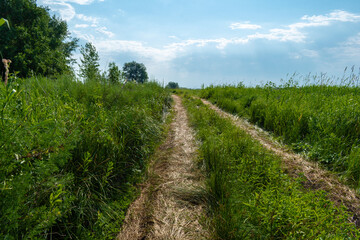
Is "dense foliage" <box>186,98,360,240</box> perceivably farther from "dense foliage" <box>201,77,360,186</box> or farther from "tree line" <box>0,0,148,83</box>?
"tree line" <box>0,0,148,83</box>

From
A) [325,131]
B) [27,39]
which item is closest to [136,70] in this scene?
[27,39]

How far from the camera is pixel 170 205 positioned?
8.29 feet

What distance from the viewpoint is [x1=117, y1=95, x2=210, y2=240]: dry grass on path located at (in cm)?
211

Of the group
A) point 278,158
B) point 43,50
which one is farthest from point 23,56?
point 278,158

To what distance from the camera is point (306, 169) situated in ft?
10.3

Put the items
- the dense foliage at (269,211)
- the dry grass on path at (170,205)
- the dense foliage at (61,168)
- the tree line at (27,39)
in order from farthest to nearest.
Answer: the tree line at (27,39), the dry grass on path at (170,205), the dense foliage at (269,211), the dense foliage at (61,168)

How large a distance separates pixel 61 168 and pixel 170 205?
1439mm

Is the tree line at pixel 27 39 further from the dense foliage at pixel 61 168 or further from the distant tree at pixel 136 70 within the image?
the distant tree at pixel 136 70

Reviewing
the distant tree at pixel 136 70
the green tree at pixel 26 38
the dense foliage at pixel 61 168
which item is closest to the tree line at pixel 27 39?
the green tree at pixel 26 38

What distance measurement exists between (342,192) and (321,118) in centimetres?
202

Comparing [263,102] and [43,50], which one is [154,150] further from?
[43,50]

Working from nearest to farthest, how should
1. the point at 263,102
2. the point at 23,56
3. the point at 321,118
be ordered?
the point at 321,118 → the point at 263,102 → the point at 23,56

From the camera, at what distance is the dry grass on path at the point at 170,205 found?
6.92 feet

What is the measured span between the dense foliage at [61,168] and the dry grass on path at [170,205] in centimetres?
20
